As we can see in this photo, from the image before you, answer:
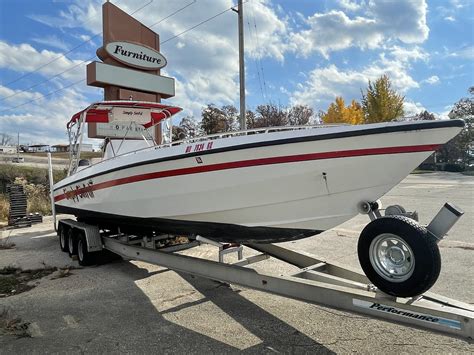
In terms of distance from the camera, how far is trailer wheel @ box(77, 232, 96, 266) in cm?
611

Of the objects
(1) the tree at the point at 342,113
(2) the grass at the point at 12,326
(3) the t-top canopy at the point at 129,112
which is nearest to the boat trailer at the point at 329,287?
(2) the grass at the point at 12,326

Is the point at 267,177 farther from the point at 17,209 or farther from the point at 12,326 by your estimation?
the point at 17,209

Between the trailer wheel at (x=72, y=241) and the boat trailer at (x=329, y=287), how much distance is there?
Result: 1.15m

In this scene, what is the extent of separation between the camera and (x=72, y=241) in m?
6.71

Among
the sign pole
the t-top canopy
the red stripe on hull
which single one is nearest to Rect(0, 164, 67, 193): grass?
the sign pole

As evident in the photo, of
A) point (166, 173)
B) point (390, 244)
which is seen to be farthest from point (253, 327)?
point (166, 173)

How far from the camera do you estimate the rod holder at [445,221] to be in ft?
9.48

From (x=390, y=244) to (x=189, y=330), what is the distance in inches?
77.2

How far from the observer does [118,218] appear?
5.64 meters

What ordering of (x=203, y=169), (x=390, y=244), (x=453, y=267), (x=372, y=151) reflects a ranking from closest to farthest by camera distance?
(x=390, y=244), (x=372, y=151), (x=203, y=169), (x=453, y=267)

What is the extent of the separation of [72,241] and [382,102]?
25517 millimetres

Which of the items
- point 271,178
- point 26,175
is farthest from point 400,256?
point 26,175

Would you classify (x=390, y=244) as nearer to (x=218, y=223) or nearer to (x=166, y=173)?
(x=218, y=223)

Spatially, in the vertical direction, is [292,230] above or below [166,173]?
below
